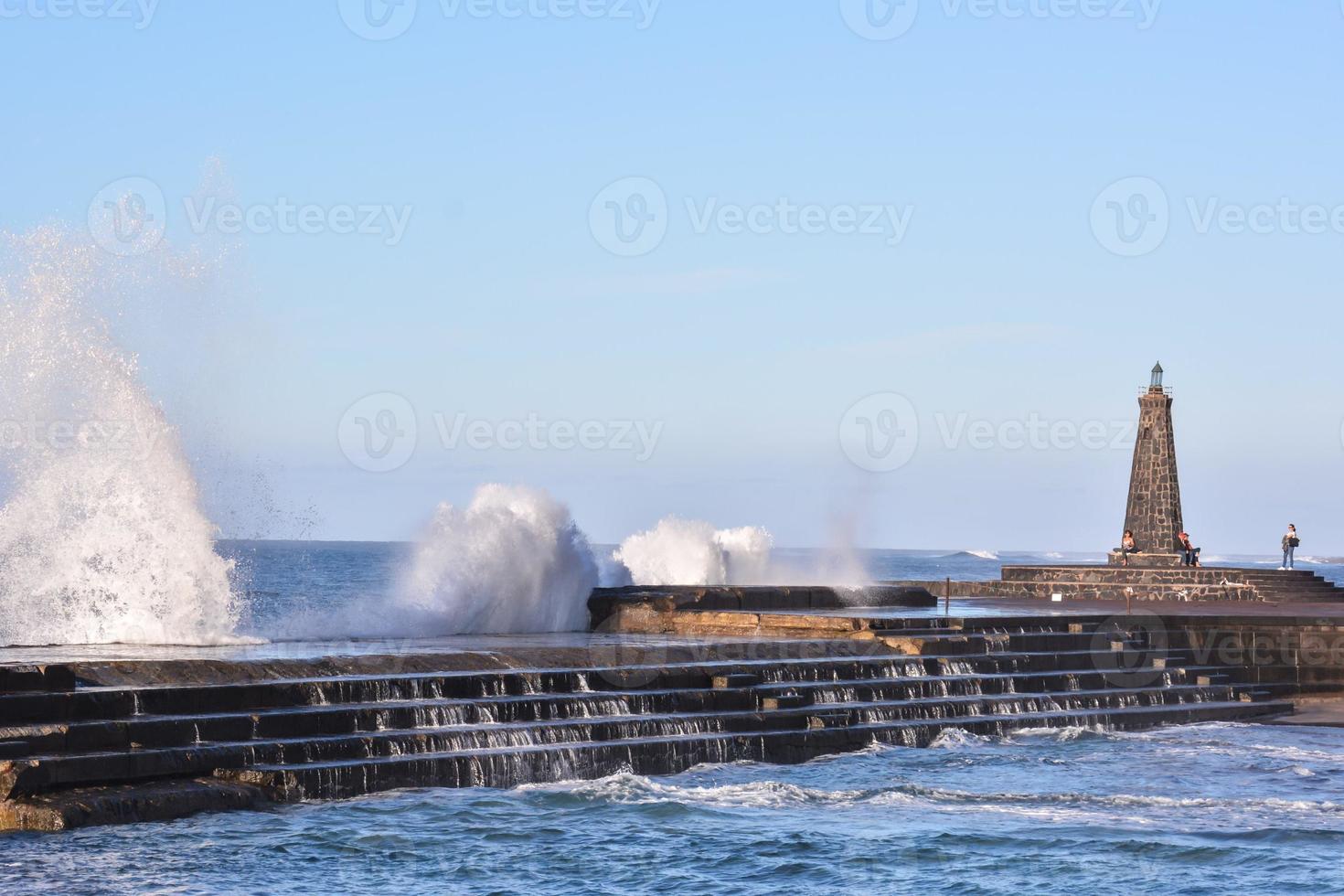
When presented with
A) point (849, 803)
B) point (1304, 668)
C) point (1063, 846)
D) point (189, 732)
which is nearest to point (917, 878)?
point (1063, 846)

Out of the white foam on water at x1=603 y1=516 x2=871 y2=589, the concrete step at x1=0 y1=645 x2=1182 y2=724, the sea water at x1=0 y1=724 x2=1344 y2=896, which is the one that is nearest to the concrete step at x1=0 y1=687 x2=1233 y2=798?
the concrete step at x1=0 y1=645 x2=1182 y2=724

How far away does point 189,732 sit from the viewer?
12.7 m

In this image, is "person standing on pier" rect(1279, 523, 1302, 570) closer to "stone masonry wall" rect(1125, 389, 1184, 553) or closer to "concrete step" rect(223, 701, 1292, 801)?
"stone masonry wall" rect(1125, 389, 1184, 553)

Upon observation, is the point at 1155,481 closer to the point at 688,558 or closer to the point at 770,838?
the point at 688,558

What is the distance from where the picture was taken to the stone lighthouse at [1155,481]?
38.7 metres

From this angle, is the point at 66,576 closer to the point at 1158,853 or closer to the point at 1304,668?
the point at 1158,853

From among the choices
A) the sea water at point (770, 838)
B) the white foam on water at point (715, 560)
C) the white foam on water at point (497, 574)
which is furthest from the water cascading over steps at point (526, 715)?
Answer: the white foam on water at point (715, 560)

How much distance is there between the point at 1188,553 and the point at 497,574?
19.9m

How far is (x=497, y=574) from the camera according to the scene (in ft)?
76.8

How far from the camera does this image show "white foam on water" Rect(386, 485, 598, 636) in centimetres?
2247

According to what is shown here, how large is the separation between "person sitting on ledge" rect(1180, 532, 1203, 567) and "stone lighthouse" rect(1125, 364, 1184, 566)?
2.71 ft

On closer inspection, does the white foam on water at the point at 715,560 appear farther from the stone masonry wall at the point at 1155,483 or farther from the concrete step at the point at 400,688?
the concrete step at the point at 400,688

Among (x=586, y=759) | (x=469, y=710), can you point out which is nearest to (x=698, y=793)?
(x=586, y=759)

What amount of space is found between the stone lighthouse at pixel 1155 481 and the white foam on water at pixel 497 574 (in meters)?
19.0
